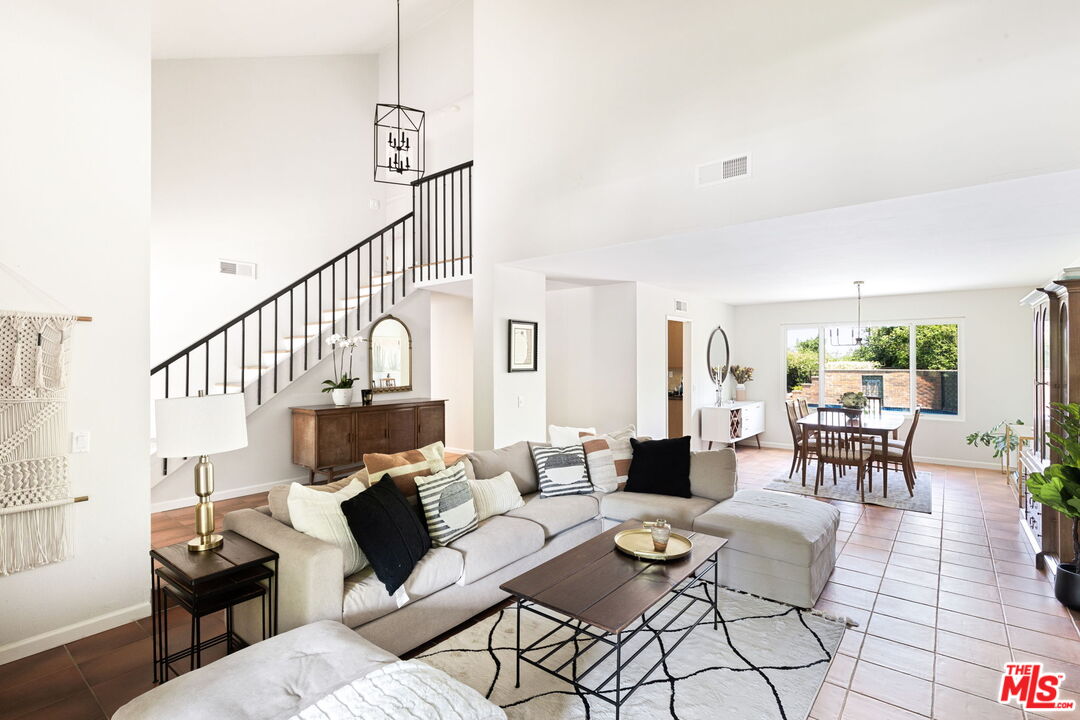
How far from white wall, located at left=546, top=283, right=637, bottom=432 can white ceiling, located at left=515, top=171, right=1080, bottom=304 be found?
0.51 metres

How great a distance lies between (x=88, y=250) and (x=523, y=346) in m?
3.66

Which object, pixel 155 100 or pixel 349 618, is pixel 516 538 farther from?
pixel 155 100

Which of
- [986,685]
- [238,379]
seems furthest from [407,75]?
[986,685]

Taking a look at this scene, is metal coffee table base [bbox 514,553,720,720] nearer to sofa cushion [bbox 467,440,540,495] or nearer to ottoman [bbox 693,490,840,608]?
ottoman [bbox 693,490,840,608]

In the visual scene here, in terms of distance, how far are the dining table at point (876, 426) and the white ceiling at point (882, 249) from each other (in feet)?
5.31

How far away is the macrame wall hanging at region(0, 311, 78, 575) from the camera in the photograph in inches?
99.2

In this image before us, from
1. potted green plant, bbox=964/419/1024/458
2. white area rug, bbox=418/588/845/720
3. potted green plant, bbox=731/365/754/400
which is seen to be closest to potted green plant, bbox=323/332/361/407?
white area rug, bbox=418/588/845/720

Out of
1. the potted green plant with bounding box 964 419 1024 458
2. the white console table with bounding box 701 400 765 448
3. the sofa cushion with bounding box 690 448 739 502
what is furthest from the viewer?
the white console table with bounding box 701 400 765 448

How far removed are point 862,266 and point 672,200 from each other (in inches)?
97.6

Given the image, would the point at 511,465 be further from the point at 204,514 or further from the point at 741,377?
the point at 741,377

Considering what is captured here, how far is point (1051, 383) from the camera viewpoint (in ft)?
12.4

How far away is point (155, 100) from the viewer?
595 cm

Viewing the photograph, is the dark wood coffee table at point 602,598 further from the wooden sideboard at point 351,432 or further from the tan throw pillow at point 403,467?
the wooden sideboard at point 351,432

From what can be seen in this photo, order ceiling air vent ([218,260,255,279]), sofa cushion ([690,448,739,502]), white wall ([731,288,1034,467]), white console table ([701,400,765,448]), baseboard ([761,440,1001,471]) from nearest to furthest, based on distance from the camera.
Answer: sofa cushion ([690,448,739,502]) < ceiling air vent ([218,260,255,279]) < white wall ([731,288,1034,467]) < baseboard ([761,440,1001,471]) < white console table ([701,400,765,448])
